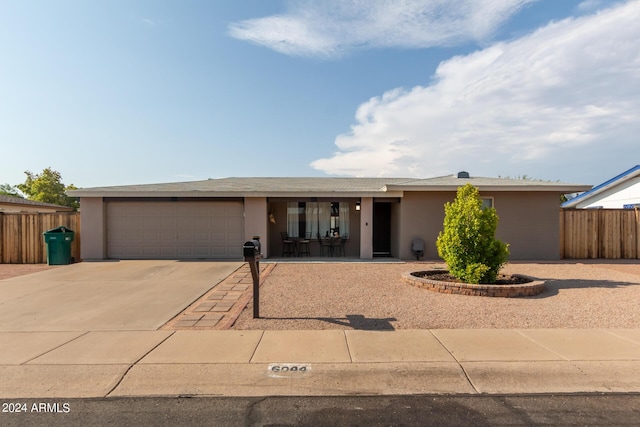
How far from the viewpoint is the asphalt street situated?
329 cm

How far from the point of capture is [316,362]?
4.47 m

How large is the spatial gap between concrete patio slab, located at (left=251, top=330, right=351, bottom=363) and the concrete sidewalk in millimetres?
14

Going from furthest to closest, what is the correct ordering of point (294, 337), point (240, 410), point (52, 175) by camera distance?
point (52, 175), point (294, 337), point (240, 410)

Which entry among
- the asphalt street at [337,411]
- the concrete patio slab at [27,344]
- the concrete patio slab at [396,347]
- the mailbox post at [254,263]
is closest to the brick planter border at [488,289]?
the concrete patio slab at [396,347]

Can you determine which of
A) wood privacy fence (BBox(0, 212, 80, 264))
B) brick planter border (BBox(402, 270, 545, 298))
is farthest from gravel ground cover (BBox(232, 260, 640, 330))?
wood privacy fence (BBox(0, 212, 80, 264))

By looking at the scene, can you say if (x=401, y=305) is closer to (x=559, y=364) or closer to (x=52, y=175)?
(x=559, y=364)

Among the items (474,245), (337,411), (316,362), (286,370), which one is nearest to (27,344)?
(286,370)

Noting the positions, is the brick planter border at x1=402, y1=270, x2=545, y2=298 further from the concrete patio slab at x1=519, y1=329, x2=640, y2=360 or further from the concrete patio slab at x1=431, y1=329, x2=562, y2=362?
the concrete patio slab at x1=431, y1=329, x2=562, y2=362

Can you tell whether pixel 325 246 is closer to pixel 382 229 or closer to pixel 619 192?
pixel 382 229

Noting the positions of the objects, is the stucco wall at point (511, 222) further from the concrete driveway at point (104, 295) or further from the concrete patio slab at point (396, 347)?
the concrete patio slab at point (396, 347)

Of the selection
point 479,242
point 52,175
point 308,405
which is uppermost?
point 52,175

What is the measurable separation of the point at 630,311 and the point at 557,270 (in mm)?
4841

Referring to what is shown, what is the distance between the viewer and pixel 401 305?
716 cm

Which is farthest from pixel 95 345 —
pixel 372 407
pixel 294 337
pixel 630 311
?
pixel 630 311
